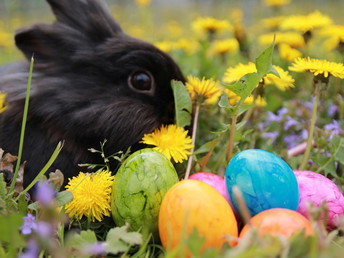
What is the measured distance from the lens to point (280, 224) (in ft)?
3.77

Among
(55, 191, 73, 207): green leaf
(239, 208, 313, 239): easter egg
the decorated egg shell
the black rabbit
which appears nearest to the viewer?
(239, 208, 313, 239): easter egg

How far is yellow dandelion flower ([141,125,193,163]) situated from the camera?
5.32ft

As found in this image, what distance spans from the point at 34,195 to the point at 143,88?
677mm

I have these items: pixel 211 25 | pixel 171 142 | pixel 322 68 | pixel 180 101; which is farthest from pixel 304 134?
pixel 211 25

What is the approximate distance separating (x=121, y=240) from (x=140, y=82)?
0.87 m

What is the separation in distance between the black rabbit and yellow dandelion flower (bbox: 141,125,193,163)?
9 centimetres

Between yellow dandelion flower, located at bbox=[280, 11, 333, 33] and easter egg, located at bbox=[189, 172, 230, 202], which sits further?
yellow dandelion flower, located at bbox=[280, 11, 333, 33]

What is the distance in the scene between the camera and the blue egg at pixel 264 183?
4.33ft

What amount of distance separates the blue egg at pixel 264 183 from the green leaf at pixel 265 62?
0.34 metres

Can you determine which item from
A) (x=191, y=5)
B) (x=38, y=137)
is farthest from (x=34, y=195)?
(x=191, y=5)

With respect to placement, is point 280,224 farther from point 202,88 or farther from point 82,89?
point 82,89

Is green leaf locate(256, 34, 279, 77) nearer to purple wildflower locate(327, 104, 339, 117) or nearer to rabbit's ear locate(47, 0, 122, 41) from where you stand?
rabbit's ear locate(47, 0, 122, 41)

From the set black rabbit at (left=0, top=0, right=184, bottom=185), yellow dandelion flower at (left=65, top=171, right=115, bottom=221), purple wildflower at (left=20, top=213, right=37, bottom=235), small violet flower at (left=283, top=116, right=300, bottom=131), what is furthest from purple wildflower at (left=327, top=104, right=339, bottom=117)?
purple wildflower at (left=20, top=213, right=37, bottom=235)

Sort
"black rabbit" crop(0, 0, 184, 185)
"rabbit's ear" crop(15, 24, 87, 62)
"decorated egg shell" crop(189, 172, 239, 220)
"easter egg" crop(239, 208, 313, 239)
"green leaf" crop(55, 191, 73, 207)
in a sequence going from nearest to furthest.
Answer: "easter egg" crop(239, 208, 313, 239) < "green leaf" crop(55, 191, 73, 207) < "decorated egg shell" crop(189, 172, 239, 220) < "black rabbit" crop(0, 0, 184, 185) < "rabbit's ear" crop(15, 24, 87, 62)
